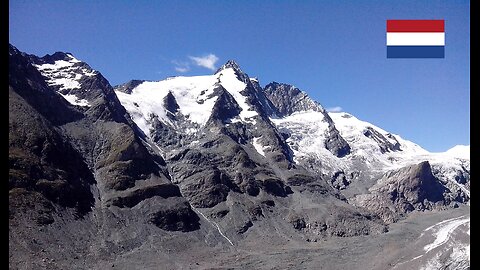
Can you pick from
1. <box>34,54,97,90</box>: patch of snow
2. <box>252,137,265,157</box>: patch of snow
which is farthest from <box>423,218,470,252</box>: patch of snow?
<box>34,54,97,90</box>: patch of snow

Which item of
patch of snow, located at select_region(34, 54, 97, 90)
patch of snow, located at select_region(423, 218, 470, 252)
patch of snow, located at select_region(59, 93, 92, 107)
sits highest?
patch of snow, located at select_region(34, 54, 97, 90)

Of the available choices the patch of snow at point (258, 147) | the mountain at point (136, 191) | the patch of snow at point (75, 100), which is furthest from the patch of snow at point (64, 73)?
the patch of snow at point (258, 147)

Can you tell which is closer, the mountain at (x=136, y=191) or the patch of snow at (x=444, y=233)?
the mountain at (x=136, y=191)

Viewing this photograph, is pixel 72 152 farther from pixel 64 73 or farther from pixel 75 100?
pixel 64 73

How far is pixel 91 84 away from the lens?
176625mm

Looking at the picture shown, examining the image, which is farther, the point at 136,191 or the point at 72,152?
the point at 72,152

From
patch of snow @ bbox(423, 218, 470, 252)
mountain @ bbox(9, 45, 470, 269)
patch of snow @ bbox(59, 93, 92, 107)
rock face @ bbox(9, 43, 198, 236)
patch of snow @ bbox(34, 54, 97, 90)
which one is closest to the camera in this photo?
mountain @ bbox(9, 45, 470, 269)

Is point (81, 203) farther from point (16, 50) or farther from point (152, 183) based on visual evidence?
point (16, 50)

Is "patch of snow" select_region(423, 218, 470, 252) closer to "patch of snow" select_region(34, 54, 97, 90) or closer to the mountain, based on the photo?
the mountain

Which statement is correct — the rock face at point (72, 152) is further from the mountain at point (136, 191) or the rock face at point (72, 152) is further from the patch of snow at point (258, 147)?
the patch of snow at point (258, 147)

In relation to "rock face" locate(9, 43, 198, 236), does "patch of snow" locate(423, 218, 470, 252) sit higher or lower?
lower

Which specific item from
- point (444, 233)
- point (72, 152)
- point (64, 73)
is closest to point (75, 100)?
point (64, 73)

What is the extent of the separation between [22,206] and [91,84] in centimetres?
8339
